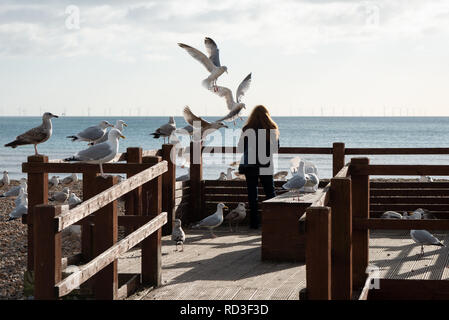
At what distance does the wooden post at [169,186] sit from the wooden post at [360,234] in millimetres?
4506

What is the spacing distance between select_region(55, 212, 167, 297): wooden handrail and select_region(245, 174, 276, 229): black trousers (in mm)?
3842

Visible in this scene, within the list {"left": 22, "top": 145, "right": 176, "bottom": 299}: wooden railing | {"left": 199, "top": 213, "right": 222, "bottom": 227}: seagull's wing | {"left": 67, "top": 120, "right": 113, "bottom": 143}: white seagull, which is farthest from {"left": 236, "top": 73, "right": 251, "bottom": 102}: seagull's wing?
{"left": 22, "top": 145, "right": 176, "bottom": 299}: wooden railing

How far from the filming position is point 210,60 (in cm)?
1688

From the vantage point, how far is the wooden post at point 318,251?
417cm

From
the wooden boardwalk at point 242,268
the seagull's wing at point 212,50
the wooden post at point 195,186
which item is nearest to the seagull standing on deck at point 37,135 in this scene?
the wooden boardwalk at point 242,268

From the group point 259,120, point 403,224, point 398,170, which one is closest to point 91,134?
point 259,120

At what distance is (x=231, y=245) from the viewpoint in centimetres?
946

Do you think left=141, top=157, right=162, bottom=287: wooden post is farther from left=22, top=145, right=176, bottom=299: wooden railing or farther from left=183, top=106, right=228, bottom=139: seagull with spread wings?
left=183, top=106, right=228, bottom=139: seagull with spread wings

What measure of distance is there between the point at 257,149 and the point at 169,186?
1359 millimetres

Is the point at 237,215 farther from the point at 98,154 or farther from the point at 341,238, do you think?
the point at 341,238

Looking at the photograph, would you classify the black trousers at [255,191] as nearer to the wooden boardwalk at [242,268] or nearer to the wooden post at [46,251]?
the wooden boardwalk at [242,268]
